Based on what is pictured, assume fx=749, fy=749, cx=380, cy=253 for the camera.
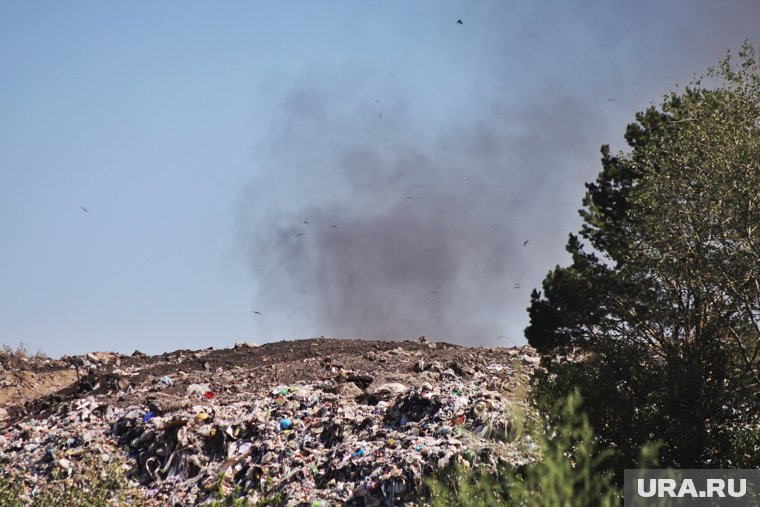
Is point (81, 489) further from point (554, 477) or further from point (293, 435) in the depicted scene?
point (554, 477)

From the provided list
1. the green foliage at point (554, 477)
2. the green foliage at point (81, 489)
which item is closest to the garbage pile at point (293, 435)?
the green foliage at point (81, 489)

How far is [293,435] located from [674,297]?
8.66 metres

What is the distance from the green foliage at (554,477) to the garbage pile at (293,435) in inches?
19.6

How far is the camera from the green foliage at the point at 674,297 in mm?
9969

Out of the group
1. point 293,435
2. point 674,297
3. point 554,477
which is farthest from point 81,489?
point 674,297

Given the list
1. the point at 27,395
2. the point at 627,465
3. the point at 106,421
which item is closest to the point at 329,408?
the point at 106,421

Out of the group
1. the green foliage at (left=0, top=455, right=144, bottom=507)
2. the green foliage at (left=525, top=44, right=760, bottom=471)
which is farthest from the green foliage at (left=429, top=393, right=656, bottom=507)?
the green foliage at (left=0, top=455, right=144, bottom=507)

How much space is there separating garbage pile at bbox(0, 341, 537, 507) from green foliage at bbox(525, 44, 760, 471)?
144 centimetres

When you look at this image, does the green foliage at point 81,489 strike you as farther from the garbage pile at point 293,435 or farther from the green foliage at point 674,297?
the green foliage at point 674,297

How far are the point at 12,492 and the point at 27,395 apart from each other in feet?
33.6

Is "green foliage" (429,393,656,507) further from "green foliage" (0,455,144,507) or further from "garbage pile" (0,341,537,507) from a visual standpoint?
"green foliage" (0,455,144,507)

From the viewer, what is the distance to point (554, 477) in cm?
819

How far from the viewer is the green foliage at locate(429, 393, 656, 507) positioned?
8312mm

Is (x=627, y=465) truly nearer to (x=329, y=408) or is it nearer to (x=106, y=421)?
(x=329, y=408)
